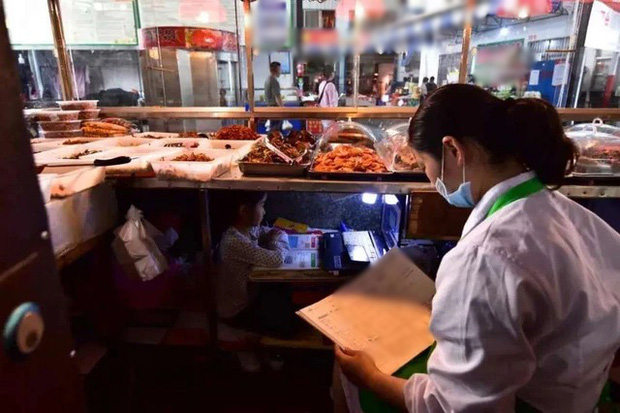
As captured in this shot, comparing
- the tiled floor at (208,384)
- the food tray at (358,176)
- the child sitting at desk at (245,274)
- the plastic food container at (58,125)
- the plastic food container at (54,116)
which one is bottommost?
the tiled floor at (208,384)

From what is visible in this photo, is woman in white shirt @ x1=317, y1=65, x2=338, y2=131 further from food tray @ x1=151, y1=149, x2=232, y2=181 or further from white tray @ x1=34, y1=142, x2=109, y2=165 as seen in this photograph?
food tray @ x1=151, y1=149, x2=232, y2=181

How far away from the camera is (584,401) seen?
115 cm

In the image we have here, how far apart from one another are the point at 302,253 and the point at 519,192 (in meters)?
1.68

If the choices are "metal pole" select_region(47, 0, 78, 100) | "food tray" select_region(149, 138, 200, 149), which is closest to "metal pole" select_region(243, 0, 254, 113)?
"food tray" select_region(149, 138, 200, 149)

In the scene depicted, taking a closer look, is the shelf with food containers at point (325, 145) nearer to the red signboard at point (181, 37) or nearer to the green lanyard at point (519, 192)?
the green lanyard at point (519, 192)

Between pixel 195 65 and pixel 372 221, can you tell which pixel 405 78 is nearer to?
pixel 195 65

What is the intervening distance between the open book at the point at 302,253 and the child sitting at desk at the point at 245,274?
2.4 inches

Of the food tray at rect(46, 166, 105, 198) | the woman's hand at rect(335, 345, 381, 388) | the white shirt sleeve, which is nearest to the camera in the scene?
the white shirt sleeve

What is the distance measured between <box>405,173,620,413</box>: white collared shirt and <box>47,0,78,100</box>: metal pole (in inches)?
140

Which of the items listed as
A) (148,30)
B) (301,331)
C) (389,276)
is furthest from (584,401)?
(148,30)

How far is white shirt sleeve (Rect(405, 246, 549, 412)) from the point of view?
982 millimetres

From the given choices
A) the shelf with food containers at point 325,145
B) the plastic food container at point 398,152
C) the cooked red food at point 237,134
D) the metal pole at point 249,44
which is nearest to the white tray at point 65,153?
the shelf with food containers at point 325,145

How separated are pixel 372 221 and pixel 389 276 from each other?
151 cm

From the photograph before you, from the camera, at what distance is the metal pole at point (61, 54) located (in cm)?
318
